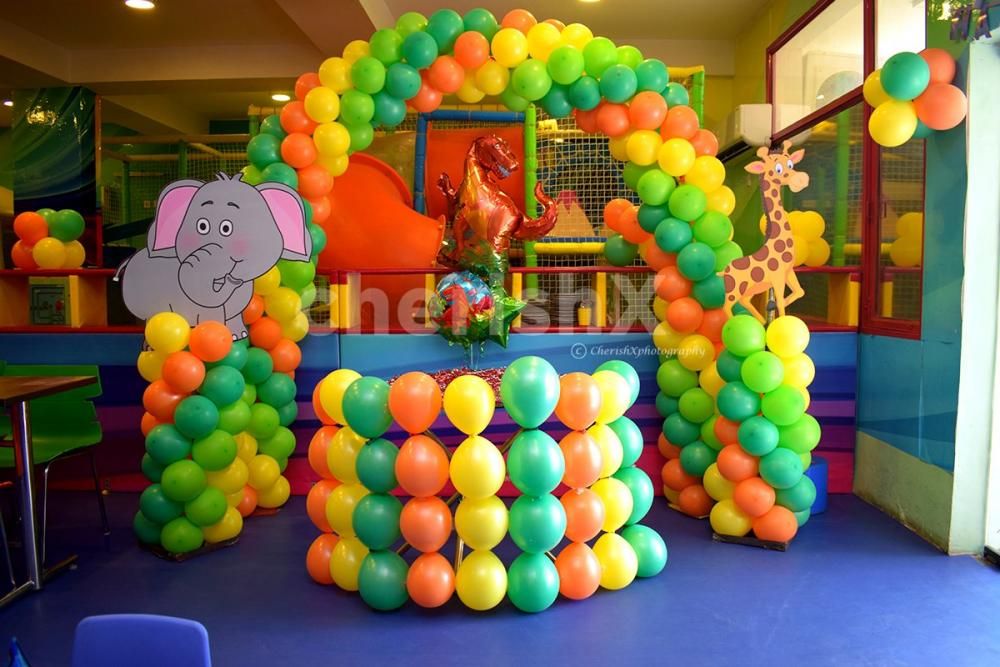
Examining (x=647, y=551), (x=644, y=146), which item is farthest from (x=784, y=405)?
(x=644, y=146)

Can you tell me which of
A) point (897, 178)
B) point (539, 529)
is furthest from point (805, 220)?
point (539, 529)

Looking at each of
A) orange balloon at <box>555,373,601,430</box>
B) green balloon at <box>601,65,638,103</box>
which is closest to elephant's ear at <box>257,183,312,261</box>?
orange balloon at <box>555,373,601,430</box>

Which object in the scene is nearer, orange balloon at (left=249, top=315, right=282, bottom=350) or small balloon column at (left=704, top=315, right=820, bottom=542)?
Result: small balloon column at (left=704, top=315, right=820, bottom=542)

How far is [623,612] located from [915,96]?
261cm

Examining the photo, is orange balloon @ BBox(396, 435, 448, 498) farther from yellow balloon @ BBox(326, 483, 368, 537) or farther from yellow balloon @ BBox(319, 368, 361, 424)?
yellow balloon @ BBox(319, 368, 361, 424)

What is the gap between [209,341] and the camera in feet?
11.7

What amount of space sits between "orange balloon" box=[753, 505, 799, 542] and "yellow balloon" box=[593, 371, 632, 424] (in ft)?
3.49

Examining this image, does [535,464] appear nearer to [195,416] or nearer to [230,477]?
[195,416]

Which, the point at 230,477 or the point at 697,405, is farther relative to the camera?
the point at 697,405

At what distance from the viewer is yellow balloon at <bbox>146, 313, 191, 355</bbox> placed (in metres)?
3.54

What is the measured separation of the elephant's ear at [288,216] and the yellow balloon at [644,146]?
5.65 ft

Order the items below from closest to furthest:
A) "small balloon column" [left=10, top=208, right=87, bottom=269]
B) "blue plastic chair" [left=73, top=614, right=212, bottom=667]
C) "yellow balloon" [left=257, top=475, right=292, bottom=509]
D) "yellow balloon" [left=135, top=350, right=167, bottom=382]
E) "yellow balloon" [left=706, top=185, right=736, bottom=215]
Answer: "blue plastic chair" [left=73, top=614, right=212, bottom=667] → "yellow balloon" [left=135, top=350, right=167, bottom=382] → "yellow balloon" [left=706, top=185, right=736, bottom=215] → "yellow balloon" [left=257, top=475, right=292, bottom=509] → "small balloon column" [left=10, top=208, right=87, bottom=269]

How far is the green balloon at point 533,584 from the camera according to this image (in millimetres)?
2996

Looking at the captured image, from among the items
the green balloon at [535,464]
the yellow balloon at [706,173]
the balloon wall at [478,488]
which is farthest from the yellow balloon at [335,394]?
the yellow balloon at [706,173]
